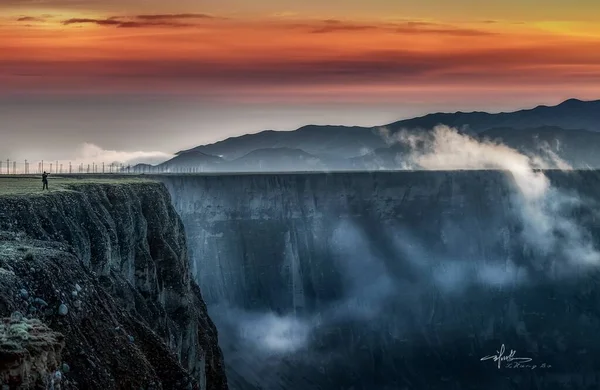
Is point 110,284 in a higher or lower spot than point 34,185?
lower

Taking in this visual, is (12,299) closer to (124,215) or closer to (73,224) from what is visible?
(73,224)

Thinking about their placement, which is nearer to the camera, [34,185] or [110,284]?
[110,284]

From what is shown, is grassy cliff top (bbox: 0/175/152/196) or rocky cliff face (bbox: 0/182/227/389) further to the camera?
grassy cliff top (bbox: 0/175/152/196)

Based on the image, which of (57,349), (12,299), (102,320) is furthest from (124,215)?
(57,349)

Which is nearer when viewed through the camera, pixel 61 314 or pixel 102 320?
pixel 61 314

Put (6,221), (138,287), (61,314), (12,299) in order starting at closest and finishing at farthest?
(12,299) < (61,314) < (6,221) < (138,287)

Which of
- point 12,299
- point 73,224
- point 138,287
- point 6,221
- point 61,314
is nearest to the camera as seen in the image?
point 12,299

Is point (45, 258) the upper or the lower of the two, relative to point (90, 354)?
upper

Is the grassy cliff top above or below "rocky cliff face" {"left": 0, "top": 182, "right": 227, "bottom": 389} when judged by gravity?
above
